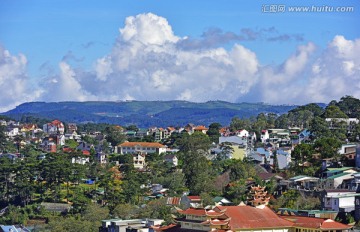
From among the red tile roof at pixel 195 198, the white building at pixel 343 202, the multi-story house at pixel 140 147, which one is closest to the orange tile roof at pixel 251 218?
the white building at pixel 343 202

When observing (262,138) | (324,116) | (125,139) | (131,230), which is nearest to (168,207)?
(131,230)

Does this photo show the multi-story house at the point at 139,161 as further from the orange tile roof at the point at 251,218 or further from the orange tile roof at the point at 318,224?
the orange tile roof at the point at 318,224

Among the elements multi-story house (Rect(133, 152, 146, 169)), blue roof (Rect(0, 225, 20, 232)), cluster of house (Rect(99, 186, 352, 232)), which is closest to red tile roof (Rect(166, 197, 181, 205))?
blue roof (Rect(0, 225, 20, 232))

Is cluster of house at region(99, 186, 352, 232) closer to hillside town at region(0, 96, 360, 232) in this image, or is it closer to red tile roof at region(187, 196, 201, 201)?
hillside town at region(0, 96, 360, 232)

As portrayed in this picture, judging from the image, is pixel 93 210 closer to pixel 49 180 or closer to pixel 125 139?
pixel 49 180

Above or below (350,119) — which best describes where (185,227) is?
below

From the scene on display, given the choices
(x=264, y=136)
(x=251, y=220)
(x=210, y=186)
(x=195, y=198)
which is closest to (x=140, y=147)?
(x=264, y=136)
